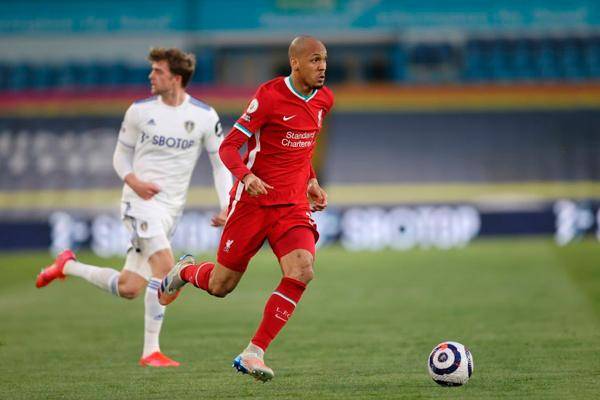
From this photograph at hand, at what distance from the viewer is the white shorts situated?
25.4ft

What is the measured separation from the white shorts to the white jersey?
70 mm

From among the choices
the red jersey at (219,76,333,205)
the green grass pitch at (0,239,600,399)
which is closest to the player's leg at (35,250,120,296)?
the green grass pitch at (0,239,600,399)

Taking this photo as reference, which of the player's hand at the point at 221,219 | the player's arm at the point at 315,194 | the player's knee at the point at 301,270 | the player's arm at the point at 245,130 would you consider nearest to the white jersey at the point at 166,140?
the player's hand at the point at 221,219

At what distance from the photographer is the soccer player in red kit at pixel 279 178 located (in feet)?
21.2

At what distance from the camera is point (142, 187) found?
772cm

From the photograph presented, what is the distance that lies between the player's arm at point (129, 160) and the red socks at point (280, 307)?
168 cm

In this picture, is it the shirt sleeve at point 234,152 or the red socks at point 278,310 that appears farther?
the shirt sleeve at point 234,152

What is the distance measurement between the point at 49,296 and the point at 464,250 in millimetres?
7567

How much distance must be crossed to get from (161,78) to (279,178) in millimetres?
1553

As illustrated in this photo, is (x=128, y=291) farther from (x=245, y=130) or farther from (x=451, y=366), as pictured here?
(x=451, y=366)

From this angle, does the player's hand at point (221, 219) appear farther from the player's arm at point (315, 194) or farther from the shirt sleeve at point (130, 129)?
the shirt sleeve at point (130, 129)

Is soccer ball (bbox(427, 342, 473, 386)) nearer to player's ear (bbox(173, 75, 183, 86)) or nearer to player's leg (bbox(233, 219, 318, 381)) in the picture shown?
player's leg (bbox(233, 219, 318, 381))

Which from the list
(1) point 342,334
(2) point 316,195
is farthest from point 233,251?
(1) point 342,334

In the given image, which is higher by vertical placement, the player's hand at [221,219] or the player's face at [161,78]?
the player's face at [161,78]
